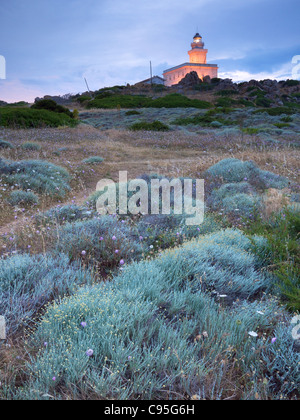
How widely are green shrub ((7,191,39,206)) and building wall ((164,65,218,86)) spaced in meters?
82.3

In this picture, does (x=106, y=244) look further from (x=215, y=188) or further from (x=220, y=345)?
(x=215, y=188)

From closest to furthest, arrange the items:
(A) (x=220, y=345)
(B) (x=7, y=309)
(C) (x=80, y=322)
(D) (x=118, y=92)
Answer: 1. (A) (x=220, y=345)
2. (C) (x=80, y=322)
3. (B) (x=7, y=309)
4. (D) (x=118, y=92)

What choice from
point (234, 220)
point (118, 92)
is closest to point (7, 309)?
point (234, 220)

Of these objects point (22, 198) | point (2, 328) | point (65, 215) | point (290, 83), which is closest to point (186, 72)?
point (290, 83)

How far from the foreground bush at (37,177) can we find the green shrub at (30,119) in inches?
494

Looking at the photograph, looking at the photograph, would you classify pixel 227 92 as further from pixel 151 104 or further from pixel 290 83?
pixel 151 104

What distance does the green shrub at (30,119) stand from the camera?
19625 millimetres

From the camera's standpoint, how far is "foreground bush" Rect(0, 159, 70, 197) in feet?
24.3

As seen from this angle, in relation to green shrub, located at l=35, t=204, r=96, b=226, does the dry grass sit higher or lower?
higher

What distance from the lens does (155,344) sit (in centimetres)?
209

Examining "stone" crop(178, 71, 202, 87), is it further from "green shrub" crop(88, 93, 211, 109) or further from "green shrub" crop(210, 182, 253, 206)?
"green shrub" crop(210, 182, 253, 206)

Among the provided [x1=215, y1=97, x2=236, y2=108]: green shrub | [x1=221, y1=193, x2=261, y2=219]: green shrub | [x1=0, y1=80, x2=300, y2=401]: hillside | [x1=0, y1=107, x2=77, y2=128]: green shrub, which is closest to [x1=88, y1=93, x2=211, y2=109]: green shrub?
[x1=215, y1=97, x2=236, y2=108]: green shrub

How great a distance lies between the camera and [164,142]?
53.4ft
